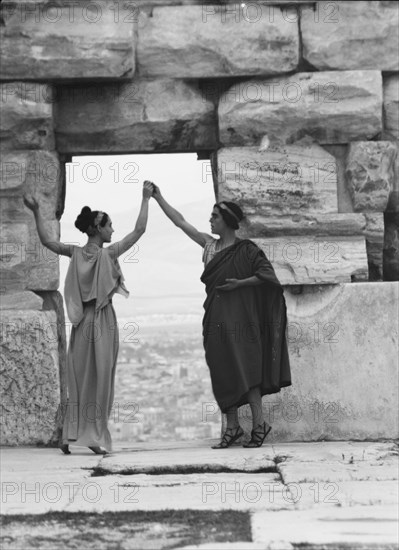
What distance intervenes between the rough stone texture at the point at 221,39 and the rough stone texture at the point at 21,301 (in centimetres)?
188

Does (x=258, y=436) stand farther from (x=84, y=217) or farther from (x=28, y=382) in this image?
(x=84, y=217)

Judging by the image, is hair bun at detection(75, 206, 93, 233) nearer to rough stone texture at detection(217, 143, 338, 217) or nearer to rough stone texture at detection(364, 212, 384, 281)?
rough stone texture at detection(217, 143, 338, 217)

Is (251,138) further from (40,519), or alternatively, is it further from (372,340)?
(40,519)

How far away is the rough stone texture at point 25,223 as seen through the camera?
9805mm

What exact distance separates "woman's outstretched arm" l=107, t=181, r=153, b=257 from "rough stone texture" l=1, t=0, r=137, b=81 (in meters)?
0.97

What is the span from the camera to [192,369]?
20047mm

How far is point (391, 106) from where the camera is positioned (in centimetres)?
998

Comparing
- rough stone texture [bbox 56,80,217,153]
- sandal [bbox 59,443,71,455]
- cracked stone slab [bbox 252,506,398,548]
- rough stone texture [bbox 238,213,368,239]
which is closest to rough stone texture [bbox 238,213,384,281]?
rough stone texture [bbox 238,213,368,239]

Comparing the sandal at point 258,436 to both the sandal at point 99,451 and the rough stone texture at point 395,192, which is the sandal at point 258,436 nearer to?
the sandal at point 99,451

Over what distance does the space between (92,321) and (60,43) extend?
6.65ft

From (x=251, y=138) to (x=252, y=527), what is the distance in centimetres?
447

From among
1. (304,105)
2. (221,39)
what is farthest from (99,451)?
(221,39)

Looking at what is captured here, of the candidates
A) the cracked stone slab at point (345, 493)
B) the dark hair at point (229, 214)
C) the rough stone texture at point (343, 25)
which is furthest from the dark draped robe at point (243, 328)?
the cracked stone slab at point (345, 493)

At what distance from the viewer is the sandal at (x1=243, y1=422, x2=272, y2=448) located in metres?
9.16
